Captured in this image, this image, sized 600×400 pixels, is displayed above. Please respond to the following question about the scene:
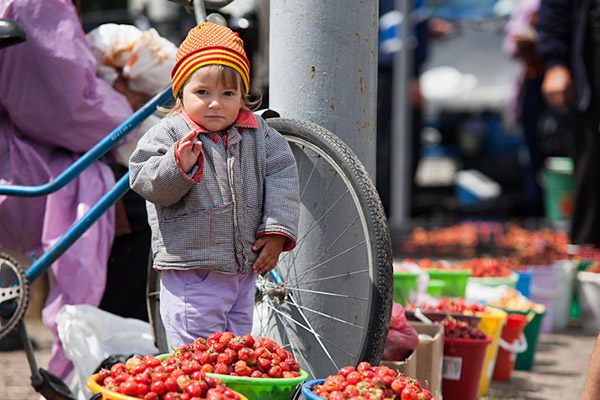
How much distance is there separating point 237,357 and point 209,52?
3.14 feet

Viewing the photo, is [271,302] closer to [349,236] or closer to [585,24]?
[349,236]

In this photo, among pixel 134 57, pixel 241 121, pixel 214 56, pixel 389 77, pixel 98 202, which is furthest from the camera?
pixel 389 77

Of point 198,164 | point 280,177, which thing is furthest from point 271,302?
point 198,164

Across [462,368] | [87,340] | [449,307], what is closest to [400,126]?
[449,307]

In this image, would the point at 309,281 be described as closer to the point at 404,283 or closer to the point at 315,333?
the point at 315,333

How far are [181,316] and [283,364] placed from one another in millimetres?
446

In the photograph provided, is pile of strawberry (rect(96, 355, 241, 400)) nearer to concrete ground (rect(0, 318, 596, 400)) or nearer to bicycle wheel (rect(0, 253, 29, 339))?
bicycle wheel (rect(0, 253, 29, 339))

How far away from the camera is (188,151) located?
2.33 m

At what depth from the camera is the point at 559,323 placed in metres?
5.68

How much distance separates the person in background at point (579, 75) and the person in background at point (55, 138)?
13.8 ft

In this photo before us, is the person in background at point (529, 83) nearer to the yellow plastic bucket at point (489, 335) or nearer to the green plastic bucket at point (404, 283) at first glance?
the green plastic bucket at point (404, 283)

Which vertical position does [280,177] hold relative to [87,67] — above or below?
below

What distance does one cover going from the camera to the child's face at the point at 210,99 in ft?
8.09

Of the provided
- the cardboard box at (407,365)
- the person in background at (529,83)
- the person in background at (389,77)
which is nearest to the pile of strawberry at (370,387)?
the cardboard box at (407,365)
